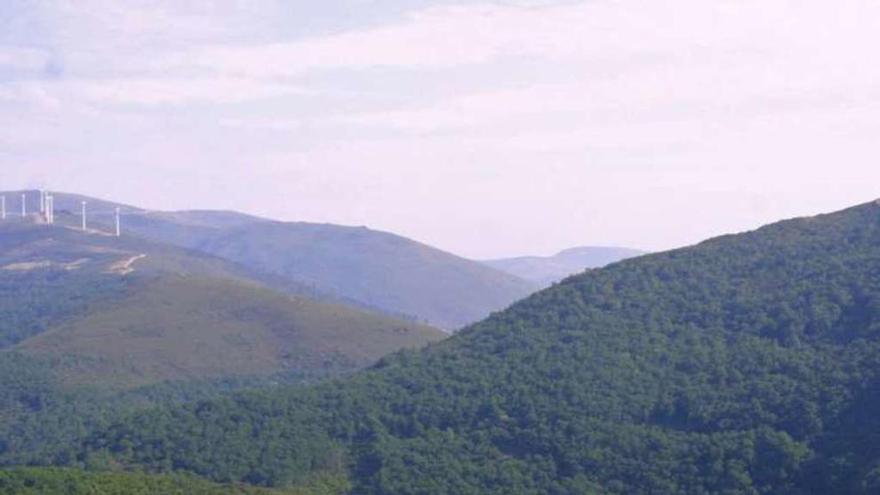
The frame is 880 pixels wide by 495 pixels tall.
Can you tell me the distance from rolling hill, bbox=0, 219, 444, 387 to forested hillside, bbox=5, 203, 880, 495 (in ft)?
129

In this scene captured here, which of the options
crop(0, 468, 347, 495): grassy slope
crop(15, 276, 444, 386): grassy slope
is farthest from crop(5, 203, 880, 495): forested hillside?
crop(15, 276, 444, 386): grassy slope

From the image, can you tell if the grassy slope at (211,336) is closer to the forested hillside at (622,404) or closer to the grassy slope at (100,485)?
the forested hillside at (622,404)

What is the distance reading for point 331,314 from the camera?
6196 inches

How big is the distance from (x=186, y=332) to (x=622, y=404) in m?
75.8

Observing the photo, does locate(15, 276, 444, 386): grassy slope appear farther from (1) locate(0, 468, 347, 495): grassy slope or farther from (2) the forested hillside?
(1) locate(0, 468, 347, 495): grassy slope

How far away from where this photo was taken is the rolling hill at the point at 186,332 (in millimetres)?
132125

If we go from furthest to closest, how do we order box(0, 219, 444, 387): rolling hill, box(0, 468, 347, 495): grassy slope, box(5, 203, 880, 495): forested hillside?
box(0, 219, 444, 387): rolling hill < box(5, 203, 880, 495): forested hillside < box(0, 468, 347, 495): grassy slope

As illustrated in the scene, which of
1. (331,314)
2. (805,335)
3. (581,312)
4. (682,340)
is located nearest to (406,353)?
(581,312)

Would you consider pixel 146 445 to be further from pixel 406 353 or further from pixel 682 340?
pixel 682 340

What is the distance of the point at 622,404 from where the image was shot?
77.8m

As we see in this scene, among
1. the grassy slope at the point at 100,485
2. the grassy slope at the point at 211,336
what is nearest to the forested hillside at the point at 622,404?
the grassy slope at the point at 100,485

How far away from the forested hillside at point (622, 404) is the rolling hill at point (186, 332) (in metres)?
39.3

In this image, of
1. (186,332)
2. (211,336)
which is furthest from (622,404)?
(186,332)

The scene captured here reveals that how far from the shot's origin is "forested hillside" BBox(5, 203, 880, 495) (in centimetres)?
6981
